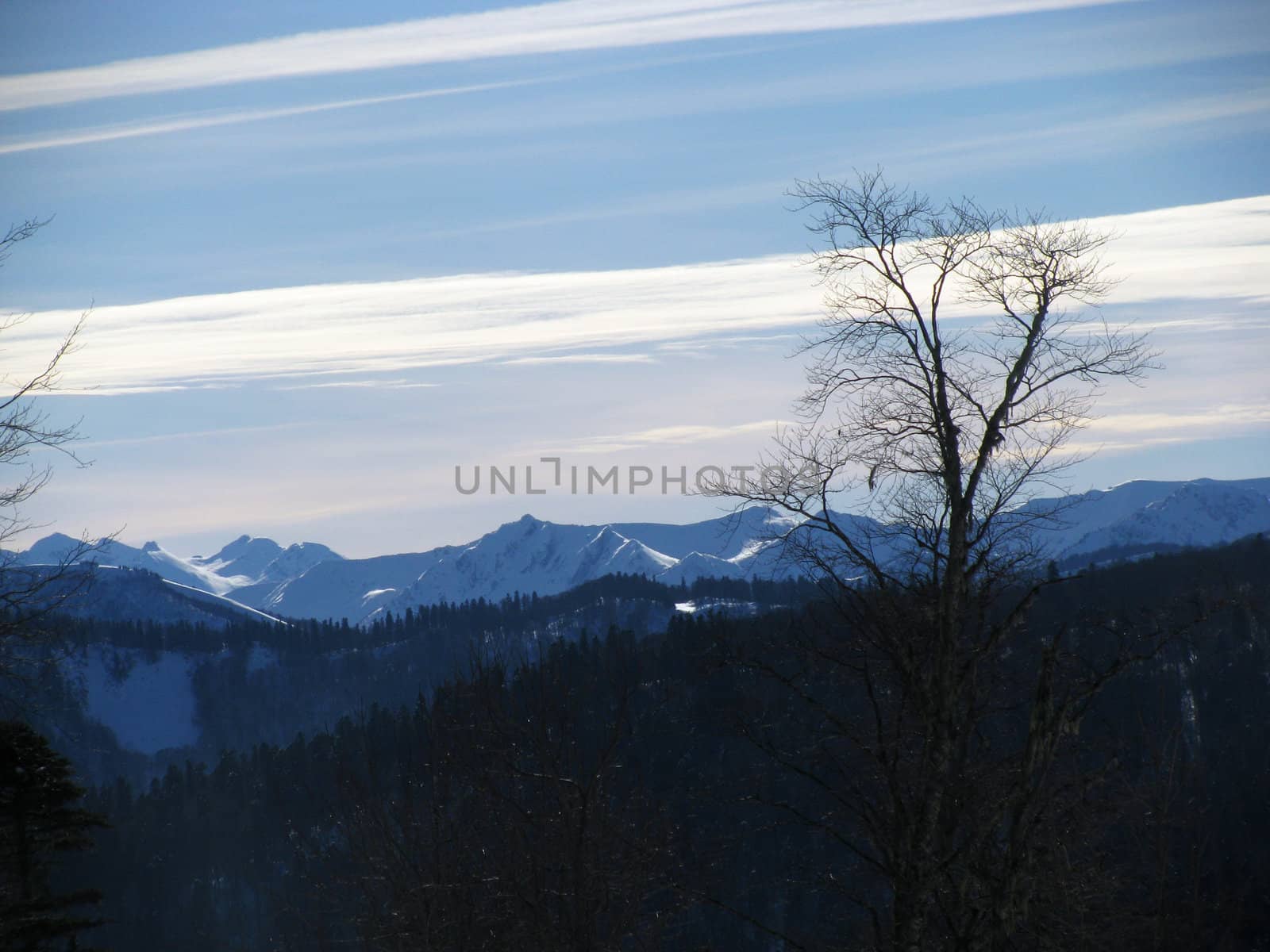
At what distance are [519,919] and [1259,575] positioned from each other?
155 meters

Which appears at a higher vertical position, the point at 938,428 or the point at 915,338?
the point at 915,338

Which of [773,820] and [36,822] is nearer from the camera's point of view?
[773,820]

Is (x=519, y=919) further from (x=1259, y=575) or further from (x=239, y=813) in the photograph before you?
(x=1259, y=575)

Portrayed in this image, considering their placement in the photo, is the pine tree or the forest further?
the pine tree

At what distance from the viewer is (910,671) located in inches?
522

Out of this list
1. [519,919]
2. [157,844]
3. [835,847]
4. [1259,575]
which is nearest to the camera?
[519,919]

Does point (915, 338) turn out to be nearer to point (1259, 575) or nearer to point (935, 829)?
point (935, 829)

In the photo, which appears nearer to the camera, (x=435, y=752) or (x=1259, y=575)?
(x=435, y=752)

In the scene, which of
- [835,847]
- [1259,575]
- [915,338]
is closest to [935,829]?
[915,338]

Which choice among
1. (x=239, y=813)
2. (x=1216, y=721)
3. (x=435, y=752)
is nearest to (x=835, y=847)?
(x=1216, y=721)

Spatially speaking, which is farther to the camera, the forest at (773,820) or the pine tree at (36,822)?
the pine tree at (36,822)

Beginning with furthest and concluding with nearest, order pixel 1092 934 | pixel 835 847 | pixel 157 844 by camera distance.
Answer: pixel 157 844 < pixel 835 847 < pixel 1092 934

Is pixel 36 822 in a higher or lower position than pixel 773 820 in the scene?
higher

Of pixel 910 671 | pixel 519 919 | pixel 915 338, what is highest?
pixel 915 338
